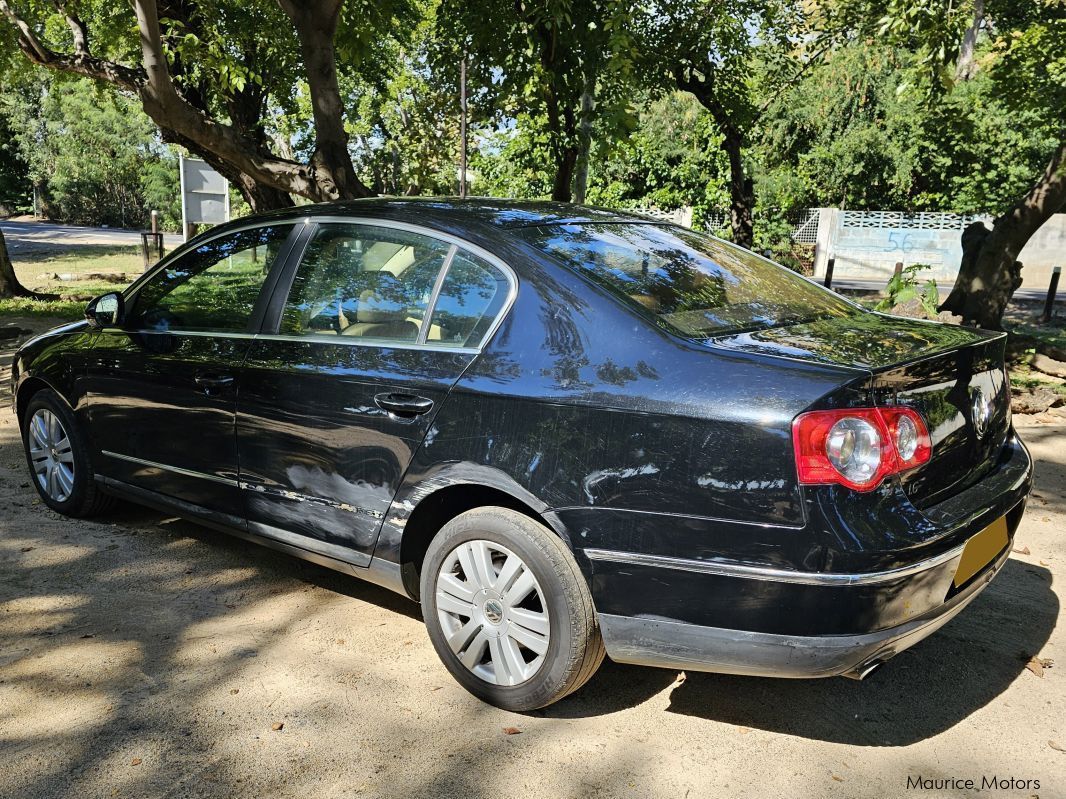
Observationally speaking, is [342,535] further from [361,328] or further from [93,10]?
[93,10]

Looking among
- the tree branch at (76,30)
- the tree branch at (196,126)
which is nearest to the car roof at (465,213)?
the tree branch at (196,126)

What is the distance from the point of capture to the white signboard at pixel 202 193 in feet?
46.6

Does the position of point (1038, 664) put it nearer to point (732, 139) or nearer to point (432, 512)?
point (432, 512)

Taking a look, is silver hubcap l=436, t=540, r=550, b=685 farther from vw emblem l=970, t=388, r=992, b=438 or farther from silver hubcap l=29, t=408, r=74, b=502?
silver hubcap l=29, t=408, r=74, b=502

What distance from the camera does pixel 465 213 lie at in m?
3.40

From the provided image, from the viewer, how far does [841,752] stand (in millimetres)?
2830

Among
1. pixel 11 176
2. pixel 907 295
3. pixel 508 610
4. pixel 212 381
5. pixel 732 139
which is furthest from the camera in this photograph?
pixel 11 176

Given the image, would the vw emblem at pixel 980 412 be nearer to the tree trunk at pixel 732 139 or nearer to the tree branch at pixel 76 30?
the tree branch at pixel 76 30

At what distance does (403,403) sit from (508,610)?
2.56ft

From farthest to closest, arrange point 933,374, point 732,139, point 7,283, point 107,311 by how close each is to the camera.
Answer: point 732,139 → point 7,283 → point 107,311 → point 933,374

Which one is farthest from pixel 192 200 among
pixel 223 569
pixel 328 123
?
pixel 223 569

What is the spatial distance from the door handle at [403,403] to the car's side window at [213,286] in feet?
2.96

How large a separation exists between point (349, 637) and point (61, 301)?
12.5 m

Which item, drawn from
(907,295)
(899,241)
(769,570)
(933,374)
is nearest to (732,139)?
(907,295)
